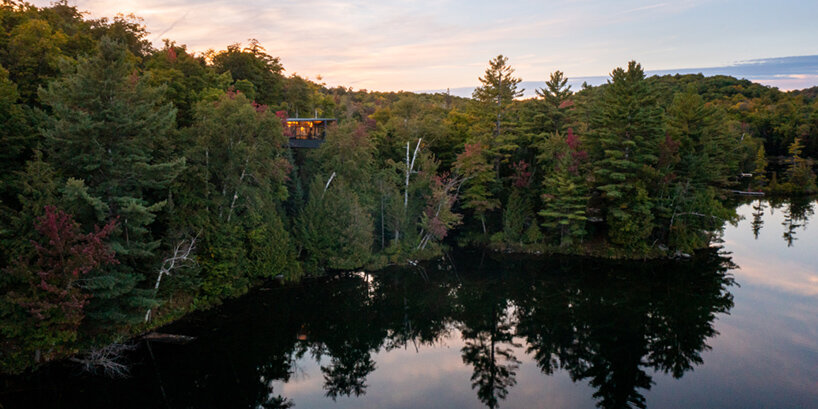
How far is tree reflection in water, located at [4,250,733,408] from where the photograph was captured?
1662cm

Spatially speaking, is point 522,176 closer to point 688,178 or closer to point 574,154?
point 574,154

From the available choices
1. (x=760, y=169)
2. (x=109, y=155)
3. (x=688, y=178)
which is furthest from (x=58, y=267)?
(x=760, y=169)

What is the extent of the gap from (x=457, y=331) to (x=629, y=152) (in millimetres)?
20549

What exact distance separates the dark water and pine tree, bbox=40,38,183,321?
325 cm

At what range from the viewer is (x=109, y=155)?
18.3 m

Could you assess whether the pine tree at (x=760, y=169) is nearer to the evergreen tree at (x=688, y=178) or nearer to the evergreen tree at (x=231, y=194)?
the evergreen tree at (x=688, y=178)

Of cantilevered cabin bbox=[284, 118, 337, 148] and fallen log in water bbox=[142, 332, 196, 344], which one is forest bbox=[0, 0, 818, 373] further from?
cantilevered cabin bbox=[284, 118, 337, 148]

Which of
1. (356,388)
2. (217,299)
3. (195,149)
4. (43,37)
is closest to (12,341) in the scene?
(217,299)

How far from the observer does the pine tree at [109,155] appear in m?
17.2

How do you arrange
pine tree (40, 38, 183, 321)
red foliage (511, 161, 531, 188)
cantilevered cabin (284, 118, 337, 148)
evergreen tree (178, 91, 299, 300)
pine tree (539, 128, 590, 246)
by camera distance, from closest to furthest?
pine tree (40, 38, 183, 321)
evergreen tree (178, 91, 299, 300)
pine tree (539, 128, 590, 246)
red foliage (511, 161, 531, 188)
cantilevered cabin (284, 118, 337, 148)

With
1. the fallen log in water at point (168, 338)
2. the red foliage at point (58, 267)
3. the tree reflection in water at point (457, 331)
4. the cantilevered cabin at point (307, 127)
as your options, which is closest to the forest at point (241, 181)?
the red foliage at point (58, 267)

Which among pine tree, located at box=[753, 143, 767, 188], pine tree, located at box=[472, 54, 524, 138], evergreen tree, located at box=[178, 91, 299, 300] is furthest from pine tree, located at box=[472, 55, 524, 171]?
pine tree, located at box=[753, 143, 767, 188]

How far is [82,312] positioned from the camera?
650 inches

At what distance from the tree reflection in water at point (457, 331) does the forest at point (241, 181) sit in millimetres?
2370
